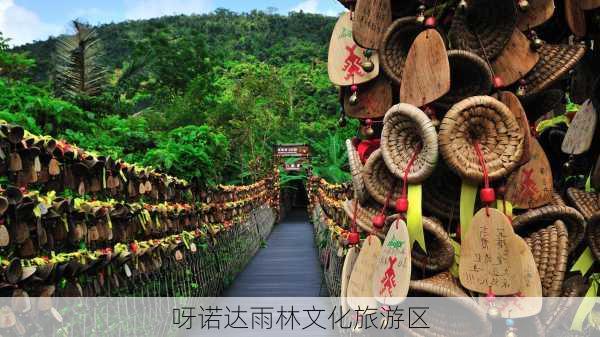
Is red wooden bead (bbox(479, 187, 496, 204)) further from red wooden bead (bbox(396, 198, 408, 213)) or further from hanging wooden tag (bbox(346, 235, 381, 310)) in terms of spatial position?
hanging wooden tag (bbox(346, 235, 381, 310))

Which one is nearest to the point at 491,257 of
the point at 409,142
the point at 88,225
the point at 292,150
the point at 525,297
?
the point at 525,297

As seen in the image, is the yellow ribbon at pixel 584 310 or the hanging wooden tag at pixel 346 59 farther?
the hanging wooden tag at pixel 346 59

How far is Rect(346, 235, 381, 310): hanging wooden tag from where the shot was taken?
141 centimetres

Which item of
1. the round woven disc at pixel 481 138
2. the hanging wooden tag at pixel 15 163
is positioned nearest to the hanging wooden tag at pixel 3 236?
the hanging wooden tag at pixel 15 163

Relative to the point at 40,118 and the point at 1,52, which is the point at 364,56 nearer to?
the point at 40,118

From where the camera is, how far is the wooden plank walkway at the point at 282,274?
6.36m

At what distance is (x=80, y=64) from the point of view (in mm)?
11156

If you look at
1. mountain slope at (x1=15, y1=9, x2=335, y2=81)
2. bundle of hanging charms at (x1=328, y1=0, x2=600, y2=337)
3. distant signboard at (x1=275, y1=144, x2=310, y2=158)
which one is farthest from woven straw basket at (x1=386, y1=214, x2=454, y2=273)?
mountain slope at (x1=15, y1=9, x2=335, y2=81)

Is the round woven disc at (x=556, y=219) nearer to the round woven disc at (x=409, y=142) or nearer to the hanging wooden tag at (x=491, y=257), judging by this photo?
the hanging wooden tag at (x=491, y=257)

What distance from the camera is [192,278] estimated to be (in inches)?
189

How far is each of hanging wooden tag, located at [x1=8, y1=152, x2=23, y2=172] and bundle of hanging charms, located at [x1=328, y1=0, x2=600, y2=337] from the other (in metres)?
1.09

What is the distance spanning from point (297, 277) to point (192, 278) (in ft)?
8.79

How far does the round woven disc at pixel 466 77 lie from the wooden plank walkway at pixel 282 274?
4.84m

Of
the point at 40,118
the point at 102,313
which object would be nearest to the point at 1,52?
the point at 40,118
